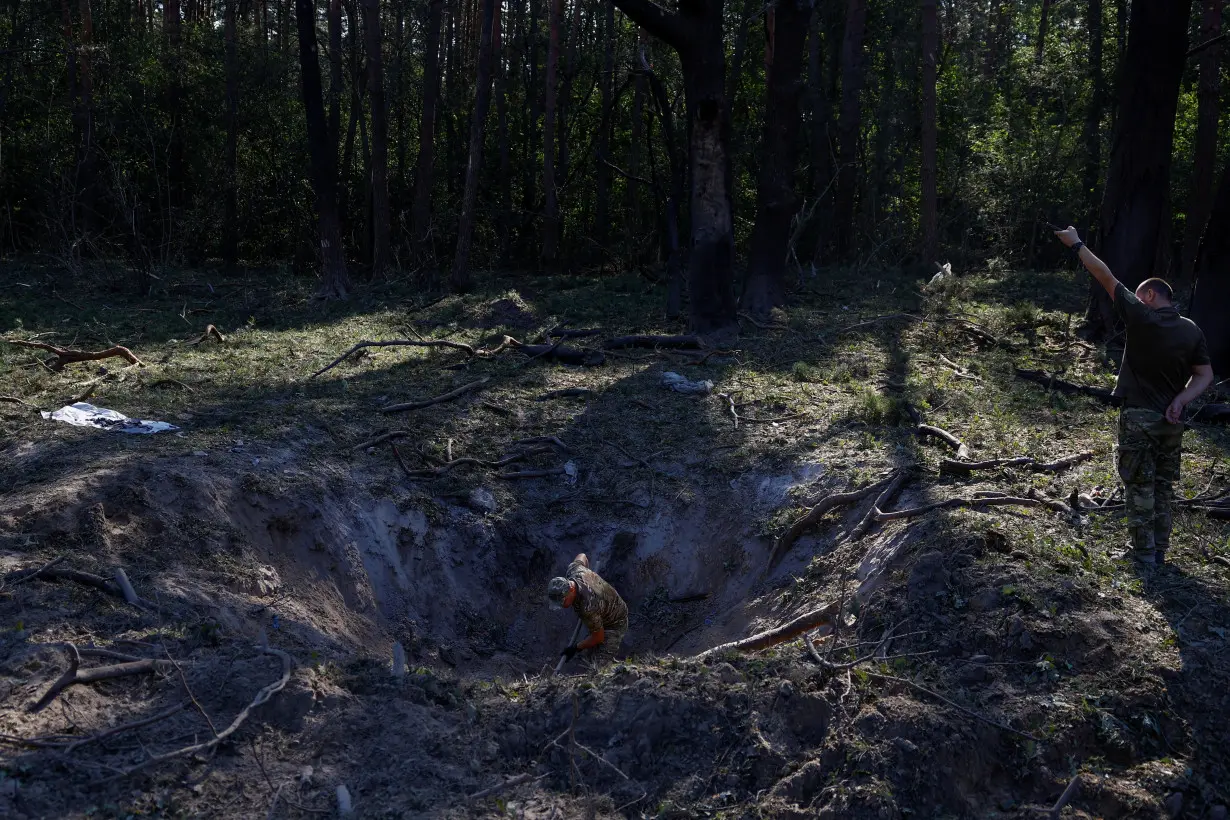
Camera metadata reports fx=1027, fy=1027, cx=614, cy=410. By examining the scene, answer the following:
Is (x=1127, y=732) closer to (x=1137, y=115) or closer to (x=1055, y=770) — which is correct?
(x=1055, y=770)

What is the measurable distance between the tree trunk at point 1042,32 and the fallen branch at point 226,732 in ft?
80.9

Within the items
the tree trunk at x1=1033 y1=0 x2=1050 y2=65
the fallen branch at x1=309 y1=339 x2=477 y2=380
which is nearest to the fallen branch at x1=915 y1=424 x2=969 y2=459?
the fallen branch at x1=309 y1=339 x2=477 y2=380

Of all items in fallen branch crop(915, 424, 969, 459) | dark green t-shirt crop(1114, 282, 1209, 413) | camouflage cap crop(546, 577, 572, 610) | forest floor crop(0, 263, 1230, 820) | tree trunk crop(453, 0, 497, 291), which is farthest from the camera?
tree trunk crop(453, 0, 497, 291)

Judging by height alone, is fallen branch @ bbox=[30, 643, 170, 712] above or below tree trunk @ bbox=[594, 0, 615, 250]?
below

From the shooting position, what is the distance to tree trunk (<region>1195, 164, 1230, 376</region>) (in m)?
9.84

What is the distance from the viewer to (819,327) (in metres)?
12.9

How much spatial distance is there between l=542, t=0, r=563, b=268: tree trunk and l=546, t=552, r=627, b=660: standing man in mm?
14780

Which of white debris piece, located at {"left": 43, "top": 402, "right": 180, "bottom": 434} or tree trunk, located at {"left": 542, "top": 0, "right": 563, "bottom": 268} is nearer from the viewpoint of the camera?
white debris piece, located at {"left": 43, "top": 402, "right": 180, "bottom": 434}

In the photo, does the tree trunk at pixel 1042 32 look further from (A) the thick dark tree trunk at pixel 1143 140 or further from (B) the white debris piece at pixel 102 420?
(B) the white debris piece at pixel 102 420

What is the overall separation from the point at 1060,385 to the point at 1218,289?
75.4 inches

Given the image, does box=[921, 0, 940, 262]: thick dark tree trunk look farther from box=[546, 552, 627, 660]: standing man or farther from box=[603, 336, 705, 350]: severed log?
box=[546, 552, 627, 660]: standing man

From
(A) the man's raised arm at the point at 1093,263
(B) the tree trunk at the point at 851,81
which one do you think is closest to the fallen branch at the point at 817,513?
(A) the man's raised arm at the point at 1093,263

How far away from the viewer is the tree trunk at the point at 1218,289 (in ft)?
32.3

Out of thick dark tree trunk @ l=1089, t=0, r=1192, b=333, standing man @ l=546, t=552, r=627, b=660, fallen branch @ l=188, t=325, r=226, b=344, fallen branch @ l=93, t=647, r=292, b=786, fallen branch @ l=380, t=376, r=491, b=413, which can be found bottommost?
standing man @ l=546, t=552, r=627, b=660
